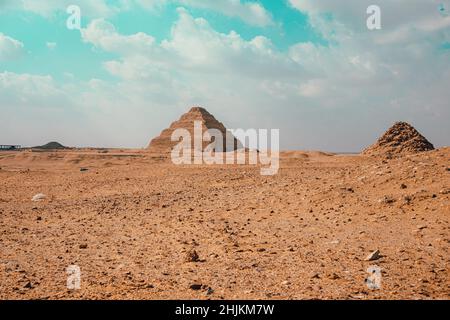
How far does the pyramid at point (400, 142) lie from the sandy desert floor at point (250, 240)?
14.0 meters

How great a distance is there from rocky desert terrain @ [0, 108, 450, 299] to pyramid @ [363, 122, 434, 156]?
14178 mm

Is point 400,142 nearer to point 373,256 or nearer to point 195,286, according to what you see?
point 373,256

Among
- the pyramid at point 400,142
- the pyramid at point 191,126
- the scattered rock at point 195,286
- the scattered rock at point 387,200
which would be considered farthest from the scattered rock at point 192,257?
the pyramid at point 191,126

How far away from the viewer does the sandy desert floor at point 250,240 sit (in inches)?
197

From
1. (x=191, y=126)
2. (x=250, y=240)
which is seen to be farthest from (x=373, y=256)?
(x=191, y=126)

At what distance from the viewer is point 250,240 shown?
7703 millimetres

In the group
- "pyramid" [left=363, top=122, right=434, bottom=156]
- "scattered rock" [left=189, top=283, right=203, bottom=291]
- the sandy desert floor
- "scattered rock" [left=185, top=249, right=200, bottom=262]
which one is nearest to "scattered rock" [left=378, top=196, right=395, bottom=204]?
the sandy desert floor

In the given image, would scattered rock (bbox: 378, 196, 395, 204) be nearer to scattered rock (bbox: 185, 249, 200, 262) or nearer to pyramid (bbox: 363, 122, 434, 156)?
scattered rock (bbox: 185, 249, 200, 262)

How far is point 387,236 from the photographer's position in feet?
23.9

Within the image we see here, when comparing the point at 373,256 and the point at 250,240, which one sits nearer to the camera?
the point at 373,256

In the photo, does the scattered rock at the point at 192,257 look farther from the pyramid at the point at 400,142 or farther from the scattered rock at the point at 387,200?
the pyramid at the point at 400,142

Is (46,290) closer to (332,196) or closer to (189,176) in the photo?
(332,196)

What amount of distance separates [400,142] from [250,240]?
23551 millimetres

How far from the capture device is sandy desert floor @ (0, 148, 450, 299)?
500 centimetres
